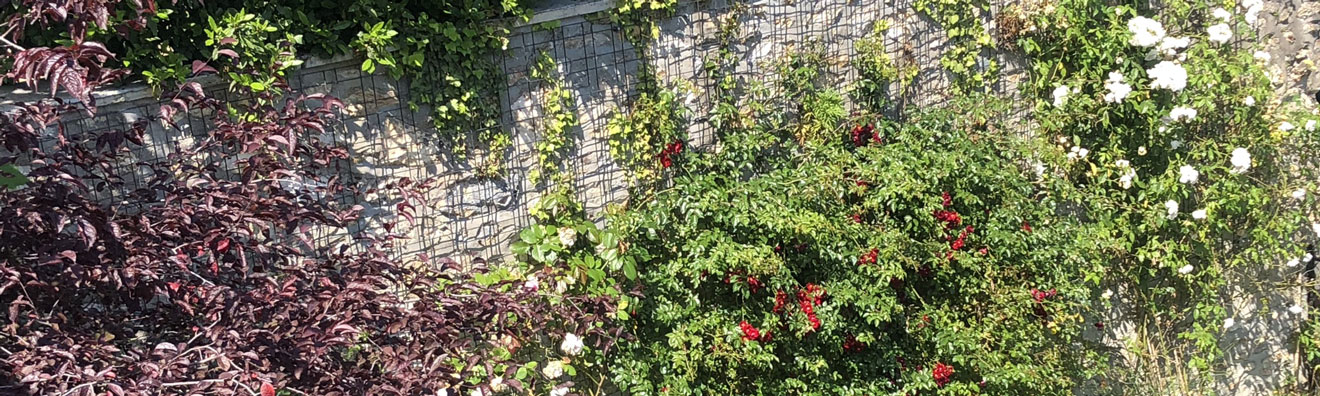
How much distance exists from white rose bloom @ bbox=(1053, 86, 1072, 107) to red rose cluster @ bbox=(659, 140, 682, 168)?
1758 mm

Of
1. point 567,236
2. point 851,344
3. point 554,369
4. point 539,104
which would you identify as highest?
point 539,104

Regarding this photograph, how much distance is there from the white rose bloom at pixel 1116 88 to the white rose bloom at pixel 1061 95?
0.16m

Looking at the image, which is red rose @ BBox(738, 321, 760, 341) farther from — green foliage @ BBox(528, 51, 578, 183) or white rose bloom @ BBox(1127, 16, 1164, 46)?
white rose bloom @ BBox(1127, 16, 1164, 46)

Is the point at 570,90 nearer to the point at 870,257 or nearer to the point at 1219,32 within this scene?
the point at 870,257

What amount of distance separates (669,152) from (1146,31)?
2.12 metres

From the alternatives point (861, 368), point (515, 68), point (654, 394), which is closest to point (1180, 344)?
point (861, 368)

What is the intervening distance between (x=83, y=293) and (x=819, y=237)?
2461 millimetres

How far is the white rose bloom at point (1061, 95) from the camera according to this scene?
4727 millimetres

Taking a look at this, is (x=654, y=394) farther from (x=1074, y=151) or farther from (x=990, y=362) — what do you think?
(x=1074, y=151)

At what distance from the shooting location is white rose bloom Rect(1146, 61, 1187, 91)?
14.9ft

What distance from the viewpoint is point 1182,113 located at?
4.64 metres

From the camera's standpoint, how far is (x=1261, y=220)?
504 cm

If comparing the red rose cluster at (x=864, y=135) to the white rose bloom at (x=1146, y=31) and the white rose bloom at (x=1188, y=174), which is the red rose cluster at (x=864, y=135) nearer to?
the white rose bloom at (x=1146, y=31)

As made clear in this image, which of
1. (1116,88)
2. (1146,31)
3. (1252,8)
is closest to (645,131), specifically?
(1116,88)
